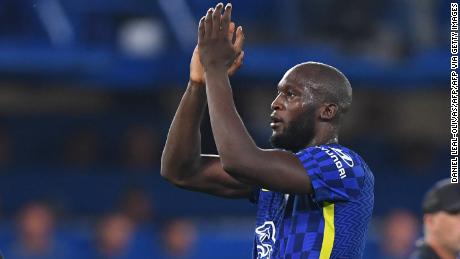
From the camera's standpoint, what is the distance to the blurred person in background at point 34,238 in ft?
32.6

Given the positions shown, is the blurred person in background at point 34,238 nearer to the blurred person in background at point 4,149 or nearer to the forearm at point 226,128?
the blurred person in background at point 4,149

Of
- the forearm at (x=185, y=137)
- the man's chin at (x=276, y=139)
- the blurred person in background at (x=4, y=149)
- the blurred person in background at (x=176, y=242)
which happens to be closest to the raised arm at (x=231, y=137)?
the man's chin at (x=276, y=139)

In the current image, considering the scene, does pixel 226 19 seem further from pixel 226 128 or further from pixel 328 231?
pixel 328 231

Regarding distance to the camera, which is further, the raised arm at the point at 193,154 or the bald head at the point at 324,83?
the raised arm at the point at 193,154

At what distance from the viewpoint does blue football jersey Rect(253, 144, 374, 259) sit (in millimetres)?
3785

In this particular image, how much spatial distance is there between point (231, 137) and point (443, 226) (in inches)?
70.5

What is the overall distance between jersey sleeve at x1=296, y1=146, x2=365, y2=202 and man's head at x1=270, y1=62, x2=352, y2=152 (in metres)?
0.09

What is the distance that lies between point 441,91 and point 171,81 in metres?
4.57

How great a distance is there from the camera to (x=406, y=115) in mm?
13992

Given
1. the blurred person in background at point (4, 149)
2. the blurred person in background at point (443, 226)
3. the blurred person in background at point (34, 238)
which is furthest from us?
the blurred person in background at point (4, 149)

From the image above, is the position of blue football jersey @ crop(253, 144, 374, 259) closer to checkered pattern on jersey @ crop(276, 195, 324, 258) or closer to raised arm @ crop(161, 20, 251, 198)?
checkered pattern on jersey @ crop(276, 195, 324, 258)

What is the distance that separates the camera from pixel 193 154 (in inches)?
170

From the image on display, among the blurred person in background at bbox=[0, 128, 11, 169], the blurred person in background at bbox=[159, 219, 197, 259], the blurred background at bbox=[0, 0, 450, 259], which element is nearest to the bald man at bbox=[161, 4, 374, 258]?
the blurred background at bbox=[0, 0, 450, 259]

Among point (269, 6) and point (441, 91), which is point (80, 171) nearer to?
point (269, 6)
